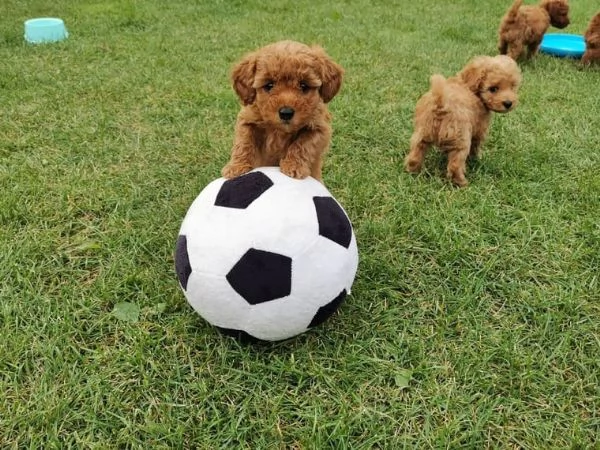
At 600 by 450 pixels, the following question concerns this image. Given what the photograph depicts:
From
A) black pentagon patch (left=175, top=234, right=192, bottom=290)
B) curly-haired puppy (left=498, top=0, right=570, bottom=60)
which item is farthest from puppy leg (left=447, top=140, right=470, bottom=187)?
curly-haired puppy (left=498, top=0, right=570, bottom=60)

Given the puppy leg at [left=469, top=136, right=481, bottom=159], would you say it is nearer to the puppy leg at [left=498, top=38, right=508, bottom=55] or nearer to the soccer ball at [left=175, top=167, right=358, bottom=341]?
the soccer ball at [left=175, top=167, right=358, bottom=341]

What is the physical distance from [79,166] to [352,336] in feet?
8.21

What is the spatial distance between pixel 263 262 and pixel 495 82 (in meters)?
2.60

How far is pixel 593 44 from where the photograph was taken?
645 cm

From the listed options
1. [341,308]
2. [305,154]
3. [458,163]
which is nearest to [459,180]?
[458,163]

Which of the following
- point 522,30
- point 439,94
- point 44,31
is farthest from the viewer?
point 44,31

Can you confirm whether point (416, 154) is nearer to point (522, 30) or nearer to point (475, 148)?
point (475, 148)

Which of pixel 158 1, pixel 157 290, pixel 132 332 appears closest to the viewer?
pixel 132 332

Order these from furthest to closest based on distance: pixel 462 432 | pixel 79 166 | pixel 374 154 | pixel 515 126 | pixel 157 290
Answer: pixel 515 126, pixel 374 154, pixel 79 166, pixel 157 290, pixel 462 432

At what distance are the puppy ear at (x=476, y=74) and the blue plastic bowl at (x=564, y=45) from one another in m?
3.81

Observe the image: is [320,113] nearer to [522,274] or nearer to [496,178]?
[522,274]

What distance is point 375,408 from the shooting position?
2.21 m

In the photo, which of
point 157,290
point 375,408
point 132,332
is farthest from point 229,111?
point 375,408

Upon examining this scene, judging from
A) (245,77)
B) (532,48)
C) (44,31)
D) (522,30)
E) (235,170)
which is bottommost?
(44,31)
